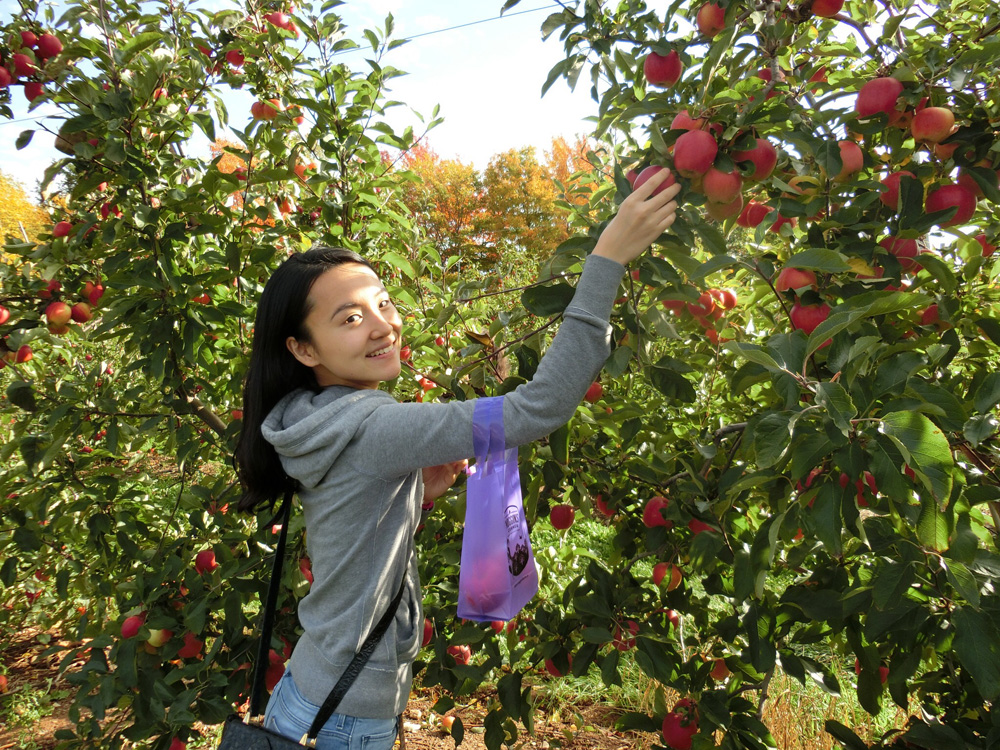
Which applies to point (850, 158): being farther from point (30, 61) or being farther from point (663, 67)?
point (30, 61)

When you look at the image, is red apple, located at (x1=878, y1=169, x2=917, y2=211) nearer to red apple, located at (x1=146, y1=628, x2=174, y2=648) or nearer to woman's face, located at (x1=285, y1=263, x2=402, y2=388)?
woman's face, located at (x1=285, y1=263, x2=402, y2=388)

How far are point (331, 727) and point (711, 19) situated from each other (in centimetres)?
151

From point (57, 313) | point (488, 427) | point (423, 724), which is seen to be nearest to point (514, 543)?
point (488, 427)

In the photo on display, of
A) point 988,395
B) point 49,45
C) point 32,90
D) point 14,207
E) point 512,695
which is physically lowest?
point 512,695

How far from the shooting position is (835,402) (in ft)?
2.77

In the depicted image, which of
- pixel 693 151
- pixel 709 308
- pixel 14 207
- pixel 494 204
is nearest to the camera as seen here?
pixel 693 151

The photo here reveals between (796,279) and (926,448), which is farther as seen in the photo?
(796,279)

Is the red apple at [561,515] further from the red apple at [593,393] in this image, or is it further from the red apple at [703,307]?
the red apple at [703,307]

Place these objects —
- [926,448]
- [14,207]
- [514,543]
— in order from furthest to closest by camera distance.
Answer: [14,207] → [514,543] → [926,448]

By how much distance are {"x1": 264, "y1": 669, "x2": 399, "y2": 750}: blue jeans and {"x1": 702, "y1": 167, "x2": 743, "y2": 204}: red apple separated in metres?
1.06

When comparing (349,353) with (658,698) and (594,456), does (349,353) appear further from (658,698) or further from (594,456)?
(658,698)

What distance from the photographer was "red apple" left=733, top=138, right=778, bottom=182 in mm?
1086

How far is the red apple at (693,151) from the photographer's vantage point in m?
1.02

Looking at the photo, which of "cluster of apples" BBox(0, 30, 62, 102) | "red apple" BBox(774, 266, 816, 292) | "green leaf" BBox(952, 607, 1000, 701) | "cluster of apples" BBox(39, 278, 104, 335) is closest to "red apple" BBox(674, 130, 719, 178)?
"red apple" BBox(774, 266, 816, 292)
